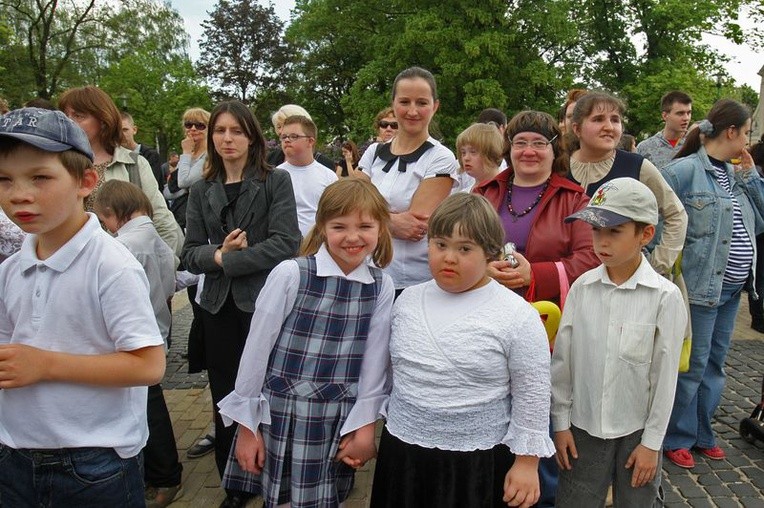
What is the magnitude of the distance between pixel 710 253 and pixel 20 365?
379 cm

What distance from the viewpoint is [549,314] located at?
2.69 m

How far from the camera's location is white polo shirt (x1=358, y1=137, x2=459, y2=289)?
340 centimetres

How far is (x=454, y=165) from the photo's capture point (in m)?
3.43

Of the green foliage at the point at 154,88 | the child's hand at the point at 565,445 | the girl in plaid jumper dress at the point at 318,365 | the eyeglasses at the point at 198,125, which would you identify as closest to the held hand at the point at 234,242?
the girl in plaid jumper dress at the point at 318,365

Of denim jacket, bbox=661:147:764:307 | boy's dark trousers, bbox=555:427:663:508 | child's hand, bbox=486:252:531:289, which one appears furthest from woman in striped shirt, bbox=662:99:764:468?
child's hand, bbox=486:252:531:289

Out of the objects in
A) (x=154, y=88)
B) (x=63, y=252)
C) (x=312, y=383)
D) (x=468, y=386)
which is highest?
(x=154, y=88)

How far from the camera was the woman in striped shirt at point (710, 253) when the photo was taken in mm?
3695

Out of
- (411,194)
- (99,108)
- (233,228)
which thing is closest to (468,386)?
(411,194)

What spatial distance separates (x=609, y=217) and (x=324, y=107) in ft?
106

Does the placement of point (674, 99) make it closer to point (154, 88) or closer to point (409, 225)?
point (409, 225)

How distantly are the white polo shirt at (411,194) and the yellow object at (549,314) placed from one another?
0.91m

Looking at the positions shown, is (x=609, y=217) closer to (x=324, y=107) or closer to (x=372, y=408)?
(x=372, y=408)

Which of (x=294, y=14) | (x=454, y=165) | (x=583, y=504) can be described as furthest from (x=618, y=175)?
(x=294, y=14)

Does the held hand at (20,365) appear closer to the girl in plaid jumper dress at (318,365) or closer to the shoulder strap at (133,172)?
the girl in plaid jumper dress at (318,365)
